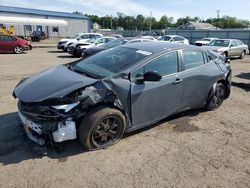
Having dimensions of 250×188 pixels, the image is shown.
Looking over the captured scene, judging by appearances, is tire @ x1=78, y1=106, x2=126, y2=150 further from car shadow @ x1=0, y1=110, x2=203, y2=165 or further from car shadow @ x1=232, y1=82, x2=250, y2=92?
car shadow @ x1=232, y1=82, x2=250, y2=92

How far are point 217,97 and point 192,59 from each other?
129 cm

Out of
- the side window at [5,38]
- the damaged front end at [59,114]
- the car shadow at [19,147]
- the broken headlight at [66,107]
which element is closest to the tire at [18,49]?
the side window at [5,38]

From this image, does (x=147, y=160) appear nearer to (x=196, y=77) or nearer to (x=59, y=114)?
(x=59, y=114)

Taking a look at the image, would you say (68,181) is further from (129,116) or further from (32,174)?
(129,116)

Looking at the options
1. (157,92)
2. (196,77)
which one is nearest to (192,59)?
(196,77)

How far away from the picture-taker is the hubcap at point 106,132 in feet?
11.9

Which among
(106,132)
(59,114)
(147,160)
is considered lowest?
(147,160)

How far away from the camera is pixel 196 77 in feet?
15.5

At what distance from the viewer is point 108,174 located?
10.4ft

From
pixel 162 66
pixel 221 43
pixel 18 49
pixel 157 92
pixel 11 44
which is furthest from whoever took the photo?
pixel 18 49

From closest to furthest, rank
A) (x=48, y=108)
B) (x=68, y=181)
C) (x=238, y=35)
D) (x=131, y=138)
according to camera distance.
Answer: (x=68, y=181)
(x=48, y=108)
(x=131, y=138)
(x=238, y=35)

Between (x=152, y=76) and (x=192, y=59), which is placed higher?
(x=192, y=59)

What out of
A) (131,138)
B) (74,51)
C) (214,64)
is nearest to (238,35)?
(74,51)

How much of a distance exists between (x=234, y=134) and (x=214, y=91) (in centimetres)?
118
